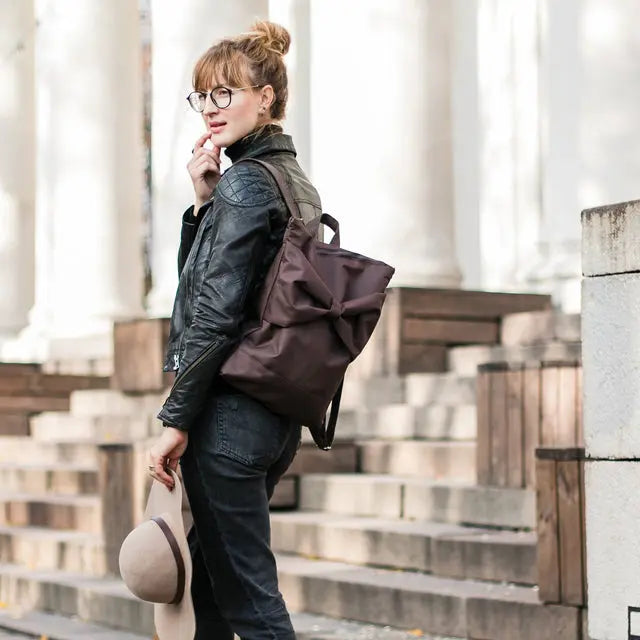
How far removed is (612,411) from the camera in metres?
4.64

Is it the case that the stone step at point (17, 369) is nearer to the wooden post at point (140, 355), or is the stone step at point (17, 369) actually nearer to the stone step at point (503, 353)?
the wooden post at point (140, 355)

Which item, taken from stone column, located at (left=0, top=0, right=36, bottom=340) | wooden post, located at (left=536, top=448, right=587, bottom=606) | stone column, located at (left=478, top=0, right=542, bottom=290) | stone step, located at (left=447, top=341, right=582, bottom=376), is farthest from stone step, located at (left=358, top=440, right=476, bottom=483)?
stone column, located at (left=0, top=0, right=36, bottom=340)

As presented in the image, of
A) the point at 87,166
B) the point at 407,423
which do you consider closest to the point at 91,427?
the point at 87,166

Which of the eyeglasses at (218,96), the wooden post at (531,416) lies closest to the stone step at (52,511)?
the wooden post at (531,416)

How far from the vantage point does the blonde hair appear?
4.12 meters

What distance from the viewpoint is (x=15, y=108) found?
648 inches

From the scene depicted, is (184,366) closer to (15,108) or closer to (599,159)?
(599,159)

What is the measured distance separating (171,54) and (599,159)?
397 centimetres

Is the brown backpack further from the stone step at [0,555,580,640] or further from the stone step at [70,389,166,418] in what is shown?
the stone step at [70,389,166,418]

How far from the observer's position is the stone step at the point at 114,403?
11.5 m

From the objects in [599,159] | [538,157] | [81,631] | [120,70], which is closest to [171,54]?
[120,70]

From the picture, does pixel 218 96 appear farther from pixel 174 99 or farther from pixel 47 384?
pixel 47 384

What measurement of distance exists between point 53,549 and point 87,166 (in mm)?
6035

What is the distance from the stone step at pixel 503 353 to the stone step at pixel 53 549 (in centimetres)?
227
